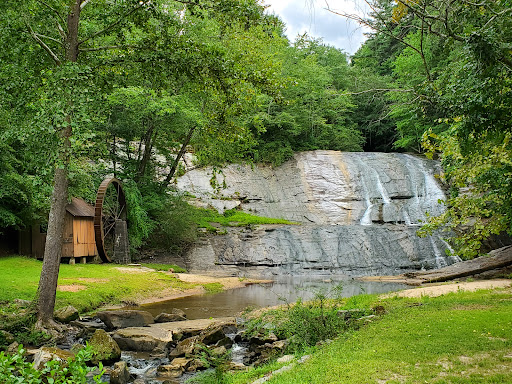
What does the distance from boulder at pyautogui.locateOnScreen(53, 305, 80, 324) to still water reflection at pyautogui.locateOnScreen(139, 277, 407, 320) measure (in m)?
2.41

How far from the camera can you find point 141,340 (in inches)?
344

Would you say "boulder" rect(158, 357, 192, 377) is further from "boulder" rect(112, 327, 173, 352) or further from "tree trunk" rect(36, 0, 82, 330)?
"tree trunk" rect(36, 0, 82, 330)

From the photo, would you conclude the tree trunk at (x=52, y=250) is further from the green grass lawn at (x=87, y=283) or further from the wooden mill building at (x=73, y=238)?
the wooden mill building at (x=73, y=238)

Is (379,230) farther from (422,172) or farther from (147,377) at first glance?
(147,377)

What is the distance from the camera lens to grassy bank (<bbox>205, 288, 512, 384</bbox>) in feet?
16.4

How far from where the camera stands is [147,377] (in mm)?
7043

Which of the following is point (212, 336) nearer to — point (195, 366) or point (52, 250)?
point (195, 366)

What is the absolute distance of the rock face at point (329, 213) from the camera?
76.0ft

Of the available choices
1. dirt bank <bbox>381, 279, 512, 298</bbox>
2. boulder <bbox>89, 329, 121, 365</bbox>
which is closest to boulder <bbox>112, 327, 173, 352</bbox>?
boulder <bbox>89, 329, 121, 365</bbox>

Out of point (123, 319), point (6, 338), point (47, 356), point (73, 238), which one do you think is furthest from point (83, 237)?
point (47, 356)

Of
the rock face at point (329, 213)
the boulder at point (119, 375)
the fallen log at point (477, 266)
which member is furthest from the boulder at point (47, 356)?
the rock face at point (329, 213)

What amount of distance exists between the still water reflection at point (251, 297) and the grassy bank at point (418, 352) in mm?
3505

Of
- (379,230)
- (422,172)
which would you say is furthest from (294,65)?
(379,230)

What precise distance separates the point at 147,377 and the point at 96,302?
6.26 metres
